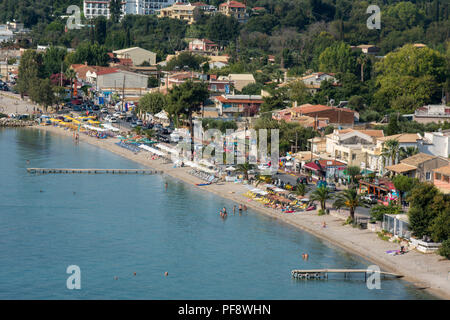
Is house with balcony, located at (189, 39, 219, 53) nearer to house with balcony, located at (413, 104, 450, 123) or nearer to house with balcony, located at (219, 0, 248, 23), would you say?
house with balcony, located at (219, 0, 248, 23)

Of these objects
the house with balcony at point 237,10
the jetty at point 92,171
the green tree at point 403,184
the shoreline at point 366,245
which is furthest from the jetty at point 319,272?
the house with balcony at point 237,10

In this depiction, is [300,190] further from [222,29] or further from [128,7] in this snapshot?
[128,7]

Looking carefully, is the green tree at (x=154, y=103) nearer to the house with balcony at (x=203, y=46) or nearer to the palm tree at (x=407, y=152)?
the palm tree at (x=407, y=152)

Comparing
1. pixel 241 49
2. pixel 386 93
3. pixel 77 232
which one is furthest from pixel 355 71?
pixel 77 232

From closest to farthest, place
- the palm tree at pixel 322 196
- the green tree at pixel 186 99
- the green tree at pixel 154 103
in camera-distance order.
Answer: the palm tree at pixel 322 196 < the green tree at pixel 186 99 < the green tree at pixel 154 103

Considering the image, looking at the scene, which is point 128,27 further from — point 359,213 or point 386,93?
point 359,213
